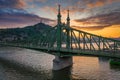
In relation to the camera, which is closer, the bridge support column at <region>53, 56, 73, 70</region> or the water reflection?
the water reflection

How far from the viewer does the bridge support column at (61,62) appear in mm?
76625

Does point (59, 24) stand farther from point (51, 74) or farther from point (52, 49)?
point (51, 74)

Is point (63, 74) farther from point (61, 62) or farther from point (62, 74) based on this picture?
point (61, 62)

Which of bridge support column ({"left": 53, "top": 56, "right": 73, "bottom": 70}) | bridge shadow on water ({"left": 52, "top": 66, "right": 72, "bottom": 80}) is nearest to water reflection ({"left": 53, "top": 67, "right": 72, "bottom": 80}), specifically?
bridge shadow on water ({"left": 52, "top": 66, "right": 72, "bottom": 80})

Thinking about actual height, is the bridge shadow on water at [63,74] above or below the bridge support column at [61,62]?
below

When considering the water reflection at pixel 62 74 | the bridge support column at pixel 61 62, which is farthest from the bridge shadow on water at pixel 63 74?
the bridge support column at pixel 61 62

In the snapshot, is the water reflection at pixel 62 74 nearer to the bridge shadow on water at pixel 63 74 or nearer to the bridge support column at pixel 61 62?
the bridge shadow on water at pixel 63 74

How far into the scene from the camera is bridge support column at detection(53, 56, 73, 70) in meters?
76.6

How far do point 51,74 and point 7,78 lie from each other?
1394 cm

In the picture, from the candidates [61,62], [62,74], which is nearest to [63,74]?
[62,74]

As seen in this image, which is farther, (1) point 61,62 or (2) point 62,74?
(1) point 61,62

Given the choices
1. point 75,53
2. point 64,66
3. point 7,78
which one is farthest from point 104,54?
point 7,78

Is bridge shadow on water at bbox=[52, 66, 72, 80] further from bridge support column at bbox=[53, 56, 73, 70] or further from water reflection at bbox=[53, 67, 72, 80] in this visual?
bridge support column at bbox=[53, 56, 73, 70]

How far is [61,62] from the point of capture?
78625 mm
